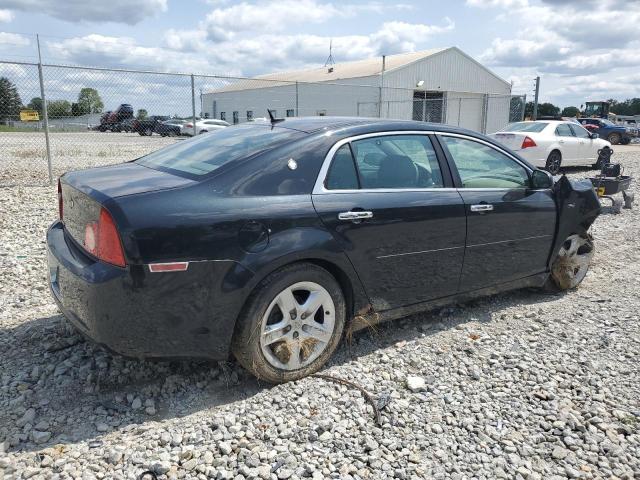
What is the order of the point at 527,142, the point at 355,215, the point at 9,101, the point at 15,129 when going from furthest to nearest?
the point at 527,142 → the point at 15,129 → the point at 9,101 → the point at 355,215

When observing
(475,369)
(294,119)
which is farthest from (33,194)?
(475,369)

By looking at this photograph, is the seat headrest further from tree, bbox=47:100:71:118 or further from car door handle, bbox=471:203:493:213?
tree, bbox=47:100:71:118

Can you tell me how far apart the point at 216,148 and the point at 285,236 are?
95cm

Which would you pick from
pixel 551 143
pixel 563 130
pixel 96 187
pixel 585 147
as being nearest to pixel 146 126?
pixel 551 143

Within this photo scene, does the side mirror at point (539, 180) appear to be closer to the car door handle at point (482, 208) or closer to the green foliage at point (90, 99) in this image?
the car door handle at point (482, 208)

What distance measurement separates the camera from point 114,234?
103 inches

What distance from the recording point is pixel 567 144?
46.9 feet

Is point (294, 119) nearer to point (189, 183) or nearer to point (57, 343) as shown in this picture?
point (189, 183)

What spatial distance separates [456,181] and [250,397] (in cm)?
213

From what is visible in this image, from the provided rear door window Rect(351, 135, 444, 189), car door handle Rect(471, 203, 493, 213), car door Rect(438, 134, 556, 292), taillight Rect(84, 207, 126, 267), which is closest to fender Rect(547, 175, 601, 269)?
car door Rect(438, 134, 556, 292)

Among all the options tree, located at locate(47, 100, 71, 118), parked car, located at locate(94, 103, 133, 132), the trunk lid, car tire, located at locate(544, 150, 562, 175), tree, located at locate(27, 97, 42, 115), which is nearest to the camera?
the trunk lid

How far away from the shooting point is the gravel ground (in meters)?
2.56

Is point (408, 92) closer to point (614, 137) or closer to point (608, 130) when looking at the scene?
point (608, 130)

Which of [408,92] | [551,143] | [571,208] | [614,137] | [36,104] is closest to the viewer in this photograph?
[571,208]
